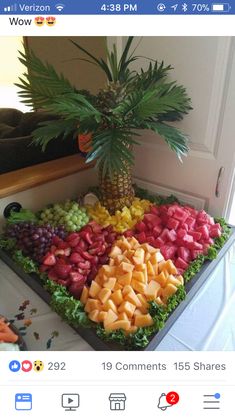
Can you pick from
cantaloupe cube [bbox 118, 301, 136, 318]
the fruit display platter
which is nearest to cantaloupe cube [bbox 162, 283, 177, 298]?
the fruit display platter

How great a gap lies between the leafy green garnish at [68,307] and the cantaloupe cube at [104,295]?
5 cm

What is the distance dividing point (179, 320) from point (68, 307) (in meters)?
0.27

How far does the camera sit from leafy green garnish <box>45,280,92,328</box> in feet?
1.99

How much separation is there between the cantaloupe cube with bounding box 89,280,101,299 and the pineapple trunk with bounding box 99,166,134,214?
0.37 m

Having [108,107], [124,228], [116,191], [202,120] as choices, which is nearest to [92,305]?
[124,228]

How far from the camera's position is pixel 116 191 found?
96cm

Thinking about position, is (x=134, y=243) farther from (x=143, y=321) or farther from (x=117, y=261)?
(x=143, y=321)
